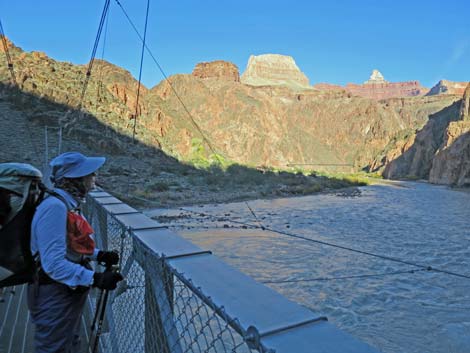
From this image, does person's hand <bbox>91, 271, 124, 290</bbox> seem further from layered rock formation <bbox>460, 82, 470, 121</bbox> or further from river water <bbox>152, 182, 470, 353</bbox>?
layered rock formation <bbox>460, 82, 470, 121</bbox>

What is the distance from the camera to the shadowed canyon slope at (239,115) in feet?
116

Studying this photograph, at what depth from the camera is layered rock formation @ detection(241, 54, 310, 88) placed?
149 meters

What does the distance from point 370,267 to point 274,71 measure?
14959 centimetres

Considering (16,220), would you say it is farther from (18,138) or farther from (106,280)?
(18,138)

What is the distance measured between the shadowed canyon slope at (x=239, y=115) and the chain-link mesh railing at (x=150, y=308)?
12689 mm

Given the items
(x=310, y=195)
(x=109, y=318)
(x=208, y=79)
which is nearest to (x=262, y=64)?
(x=208, y=79)

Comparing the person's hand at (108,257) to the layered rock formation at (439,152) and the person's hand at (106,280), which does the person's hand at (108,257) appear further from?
the layered rock formation at (439,152)

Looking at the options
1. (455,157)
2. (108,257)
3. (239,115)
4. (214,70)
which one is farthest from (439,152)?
(214,70)

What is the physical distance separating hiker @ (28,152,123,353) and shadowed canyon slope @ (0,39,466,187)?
13000 mm

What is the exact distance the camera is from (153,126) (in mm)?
44156

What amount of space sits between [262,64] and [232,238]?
14483cm

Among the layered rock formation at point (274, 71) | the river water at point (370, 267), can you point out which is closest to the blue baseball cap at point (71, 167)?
the river water at point (370, 267)

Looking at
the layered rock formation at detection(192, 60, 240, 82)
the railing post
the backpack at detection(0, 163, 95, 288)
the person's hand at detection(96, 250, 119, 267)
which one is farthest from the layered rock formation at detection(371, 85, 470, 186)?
the layered rock formation at detection(192, 60, 240, 82)

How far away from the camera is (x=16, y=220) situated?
1.41m
